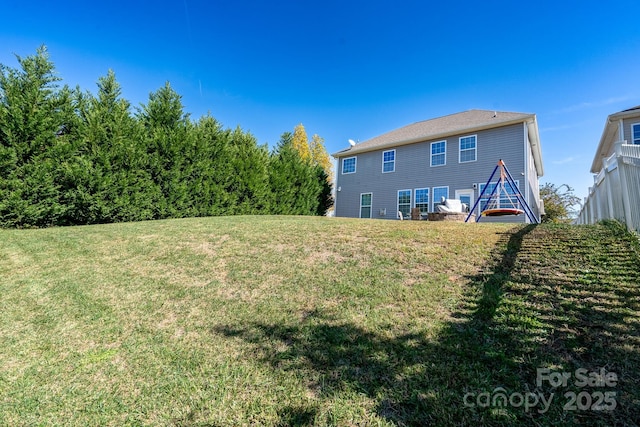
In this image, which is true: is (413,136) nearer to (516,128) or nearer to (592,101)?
(516,128)

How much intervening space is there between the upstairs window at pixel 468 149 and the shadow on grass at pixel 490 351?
36.7 feet

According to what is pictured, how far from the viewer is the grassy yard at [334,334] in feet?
6.11

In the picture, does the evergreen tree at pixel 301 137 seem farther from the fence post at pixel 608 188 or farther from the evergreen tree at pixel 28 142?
the fence post at pixel 608 188

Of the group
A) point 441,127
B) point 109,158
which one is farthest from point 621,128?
point 109,158

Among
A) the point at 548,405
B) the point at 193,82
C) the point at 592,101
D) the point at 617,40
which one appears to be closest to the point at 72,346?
the point at 548,405

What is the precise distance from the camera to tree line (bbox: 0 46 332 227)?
25.5ft

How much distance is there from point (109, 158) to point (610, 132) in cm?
2015

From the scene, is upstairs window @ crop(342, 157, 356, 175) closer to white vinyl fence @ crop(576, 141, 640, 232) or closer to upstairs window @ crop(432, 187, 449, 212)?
upstairs window @ crop(432, 187, 449, 212)

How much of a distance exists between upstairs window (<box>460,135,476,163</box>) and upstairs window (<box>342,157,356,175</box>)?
20.5 feet

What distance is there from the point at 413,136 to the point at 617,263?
1337 centimetres

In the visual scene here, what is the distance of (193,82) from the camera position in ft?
45.4

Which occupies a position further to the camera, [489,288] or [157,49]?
[157,49]

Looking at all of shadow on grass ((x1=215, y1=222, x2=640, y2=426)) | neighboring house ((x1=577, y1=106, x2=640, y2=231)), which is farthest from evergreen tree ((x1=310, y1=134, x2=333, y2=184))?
shadow on grass ((x1=215, y1=222, x2=640, y2=426))

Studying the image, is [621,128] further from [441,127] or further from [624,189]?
[624,189]
